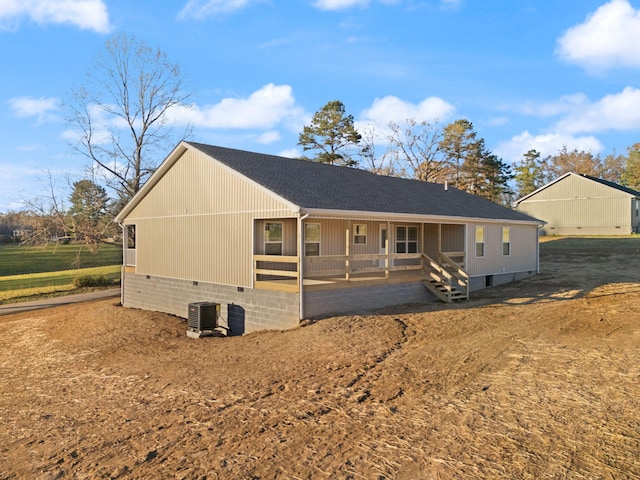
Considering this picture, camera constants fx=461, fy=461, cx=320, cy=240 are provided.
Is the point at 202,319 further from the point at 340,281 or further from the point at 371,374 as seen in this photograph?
the point at 371,374

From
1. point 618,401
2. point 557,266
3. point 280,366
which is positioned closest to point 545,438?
point 618,401

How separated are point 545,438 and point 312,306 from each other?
7.38m

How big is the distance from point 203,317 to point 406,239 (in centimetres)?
858

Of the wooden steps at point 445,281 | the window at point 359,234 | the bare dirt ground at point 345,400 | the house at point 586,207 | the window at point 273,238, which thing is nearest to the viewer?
the bare dirt ground at point 345,400

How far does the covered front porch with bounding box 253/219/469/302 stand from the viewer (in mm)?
12742

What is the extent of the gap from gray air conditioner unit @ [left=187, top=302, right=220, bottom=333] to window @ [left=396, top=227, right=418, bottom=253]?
7.65 meters

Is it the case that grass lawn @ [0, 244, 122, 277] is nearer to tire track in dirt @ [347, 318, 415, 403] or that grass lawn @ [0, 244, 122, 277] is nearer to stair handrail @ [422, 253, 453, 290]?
stair handrail @ [422, 253, 453, 290]

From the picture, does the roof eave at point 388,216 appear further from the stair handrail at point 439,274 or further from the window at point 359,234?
the window at point 359,234

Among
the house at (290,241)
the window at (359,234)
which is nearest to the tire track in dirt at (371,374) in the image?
the house at (290,241)

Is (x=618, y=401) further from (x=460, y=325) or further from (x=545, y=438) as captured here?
(x=460, y=325)

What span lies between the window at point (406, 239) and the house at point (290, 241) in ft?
0.14

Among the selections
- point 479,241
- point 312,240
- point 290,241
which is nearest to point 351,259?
point 312,240

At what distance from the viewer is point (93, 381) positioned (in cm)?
849

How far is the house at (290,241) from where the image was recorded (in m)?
12.7
